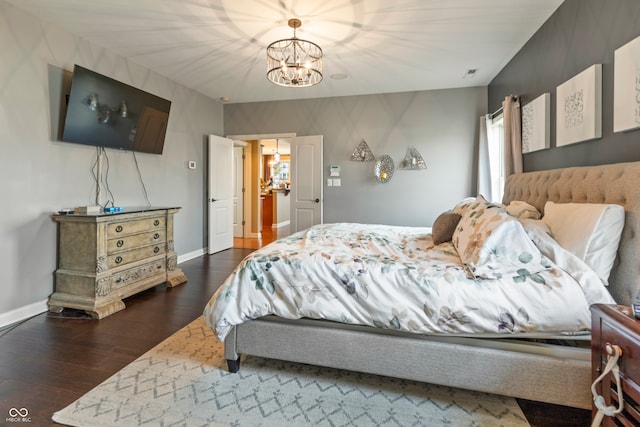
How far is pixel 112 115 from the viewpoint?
332 cm

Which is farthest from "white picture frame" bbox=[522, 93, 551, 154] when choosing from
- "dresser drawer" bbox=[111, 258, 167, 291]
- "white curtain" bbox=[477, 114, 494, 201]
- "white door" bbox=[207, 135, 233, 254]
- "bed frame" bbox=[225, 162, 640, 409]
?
"white door" bbox=[207, 135, 233, 254]

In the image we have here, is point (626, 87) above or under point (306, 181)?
above

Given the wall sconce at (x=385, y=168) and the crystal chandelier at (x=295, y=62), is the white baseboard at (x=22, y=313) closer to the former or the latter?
the crystal chandelier at (x=295, y=62)

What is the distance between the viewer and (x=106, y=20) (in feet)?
9.42

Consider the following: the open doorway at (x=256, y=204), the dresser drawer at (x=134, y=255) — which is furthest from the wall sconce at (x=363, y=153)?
the dresser drawer at (x=134, y=255)

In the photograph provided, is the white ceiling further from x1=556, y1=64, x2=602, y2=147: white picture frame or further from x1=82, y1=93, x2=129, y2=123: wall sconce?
x1=556, y1=64, x2=602, y2=147: white picture frame

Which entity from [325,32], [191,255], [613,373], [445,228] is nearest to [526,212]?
[445,228]

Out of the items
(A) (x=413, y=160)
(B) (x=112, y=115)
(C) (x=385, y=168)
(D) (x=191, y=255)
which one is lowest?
(D) (x=191, y=255)

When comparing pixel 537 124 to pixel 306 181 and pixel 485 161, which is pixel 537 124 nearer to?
pixel 485 161

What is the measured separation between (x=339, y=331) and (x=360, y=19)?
263cm

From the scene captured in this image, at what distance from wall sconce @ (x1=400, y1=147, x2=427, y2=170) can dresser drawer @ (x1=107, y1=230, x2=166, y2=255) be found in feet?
11.6

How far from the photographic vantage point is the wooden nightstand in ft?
2.97

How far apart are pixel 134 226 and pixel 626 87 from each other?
398 cm

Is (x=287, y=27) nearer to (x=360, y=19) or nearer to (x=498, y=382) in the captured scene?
(x=360, y=19)
